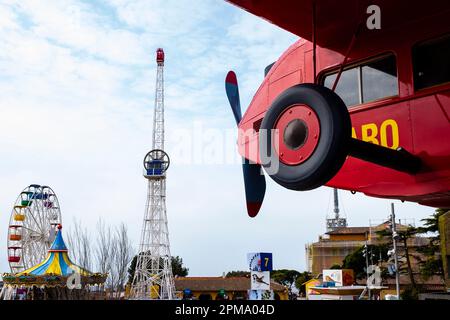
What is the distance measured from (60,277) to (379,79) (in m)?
29.4

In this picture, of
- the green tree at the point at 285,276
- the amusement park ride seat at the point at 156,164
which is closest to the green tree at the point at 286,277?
the green tree at the point at 285,276

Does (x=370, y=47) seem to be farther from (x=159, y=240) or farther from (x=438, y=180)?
(x=159, y=240)

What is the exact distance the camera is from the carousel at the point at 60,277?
30125mm

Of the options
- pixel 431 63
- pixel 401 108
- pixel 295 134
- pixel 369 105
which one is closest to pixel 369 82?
pixel 369 105

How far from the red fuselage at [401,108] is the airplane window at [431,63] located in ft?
0.03

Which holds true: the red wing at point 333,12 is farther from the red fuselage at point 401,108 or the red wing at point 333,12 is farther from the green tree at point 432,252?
the green tree at point 432,252

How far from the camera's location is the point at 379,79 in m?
5.41

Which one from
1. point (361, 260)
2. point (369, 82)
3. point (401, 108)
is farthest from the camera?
point (361, 260)

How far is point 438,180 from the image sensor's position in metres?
4.75

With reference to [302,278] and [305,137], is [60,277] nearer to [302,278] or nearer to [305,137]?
[305,137]

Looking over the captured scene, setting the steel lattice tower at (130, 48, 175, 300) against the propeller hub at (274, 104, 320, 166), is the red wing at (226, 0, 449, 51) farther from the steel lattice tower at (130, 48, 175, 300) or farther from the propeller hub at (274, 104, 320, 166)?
the steel lattice tower at (130, 48, 175, 300)

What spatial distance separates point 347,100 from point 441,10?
1.41 m
